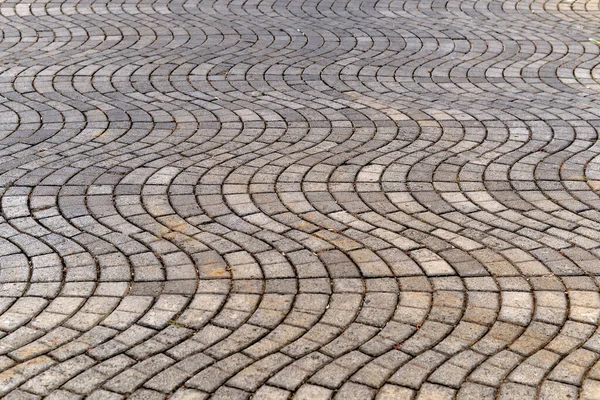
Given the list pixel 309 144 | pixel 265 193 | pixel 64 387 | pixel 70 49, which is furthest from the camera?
pixel 70 49

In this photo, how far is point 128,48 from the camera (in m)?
10.3

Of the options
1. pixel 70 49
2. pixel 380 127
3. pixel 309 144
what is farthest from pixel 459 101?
pixel 70 49

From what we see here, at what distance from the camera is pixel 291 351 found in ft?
Result: 15.2

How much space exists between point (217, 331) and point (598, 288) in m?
2.20

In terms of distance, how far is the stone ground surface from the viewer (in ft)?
14.9

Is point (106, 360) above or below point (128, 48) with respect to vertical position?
below

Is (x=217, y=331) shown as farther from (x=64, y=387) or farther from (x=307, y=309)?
(x=64, y=387)

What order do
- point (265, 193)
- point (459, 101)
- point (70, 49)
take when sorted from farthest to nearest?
point (70, 49), point (459, 101), point (265, 193)

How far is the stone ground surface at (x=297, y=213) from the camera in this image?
4531 millimetres

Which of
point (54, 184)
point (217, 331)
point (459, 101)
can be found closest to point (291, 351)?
point (217, 331)

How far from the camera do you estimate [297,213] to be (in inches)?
246

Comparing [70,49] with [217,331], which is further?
[70,49]

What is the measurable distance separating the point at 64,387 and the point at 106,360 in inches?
11.3

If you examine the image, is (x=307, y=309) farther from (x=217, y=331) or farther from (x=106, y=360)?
(x=106, y=360)
